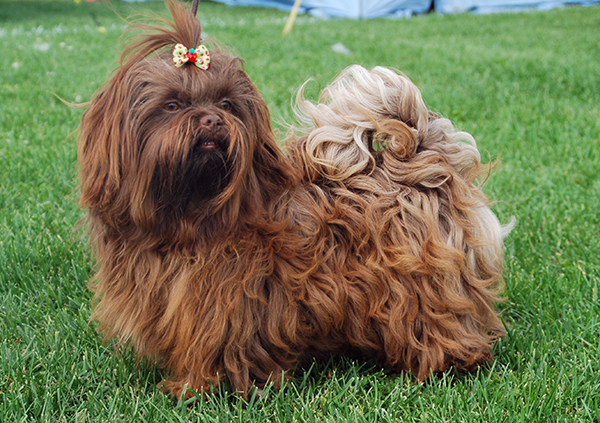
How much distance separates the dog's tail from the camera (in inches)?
97.9

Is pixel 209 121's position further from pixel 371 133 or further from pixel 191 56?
pixel 371 133

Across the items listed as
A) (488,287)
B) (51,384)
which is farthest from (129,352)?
(488,287)

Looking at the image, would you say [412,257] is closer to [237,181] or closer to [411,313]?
[411,313]

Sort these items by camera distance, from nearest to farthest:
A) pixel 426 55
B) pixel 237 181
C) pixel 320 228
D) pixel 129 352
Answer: pixel 237 181, pixel 320 228, pixel 129 352, pixel 426 55

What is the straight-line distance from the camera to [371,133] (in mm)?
2561

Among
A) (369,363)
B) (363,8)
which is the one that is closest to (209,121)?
(369,363)

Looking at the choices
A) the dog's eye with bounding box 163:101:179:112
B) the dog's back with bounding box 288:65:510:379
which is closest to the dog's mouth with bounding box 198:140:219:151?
the dog's eye with bounding box 163:101:179:112

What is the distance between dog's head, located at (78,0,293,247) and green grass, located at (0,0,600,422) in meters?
0.67

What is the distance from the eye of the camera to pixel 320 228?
2.35m

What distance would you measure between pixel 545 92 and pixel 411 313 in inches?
212

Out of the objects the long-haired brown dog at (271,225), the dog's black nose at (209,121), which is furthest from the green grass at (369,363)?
the dog's black nose at (209,121)

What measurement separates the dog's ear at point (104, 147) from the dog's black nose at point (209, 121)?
0.96 feet

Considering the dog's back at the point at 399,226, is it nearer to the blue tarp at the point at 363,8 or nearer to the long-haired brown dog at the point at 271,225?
the long-haired brown dog at the point at 271,225

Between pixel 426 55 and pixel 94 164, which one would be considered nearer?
pixel 94 164
